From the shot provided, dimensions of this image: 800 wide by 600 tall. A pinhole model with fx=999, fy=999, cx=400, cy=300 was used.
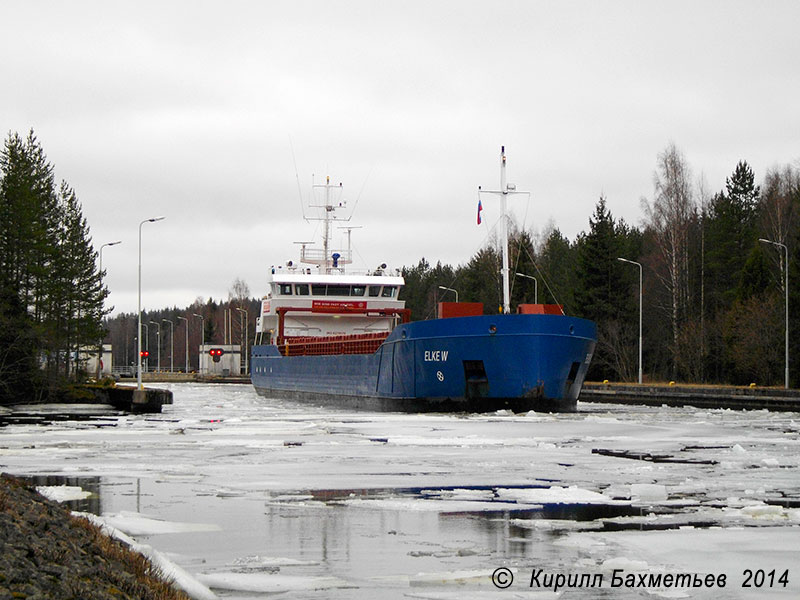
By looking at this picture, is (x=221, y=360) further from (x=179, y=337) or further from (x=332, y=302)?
(x=179, y=337)

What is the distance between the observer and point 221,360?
101688mm

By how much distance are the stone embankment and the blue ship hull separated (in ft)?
66.8

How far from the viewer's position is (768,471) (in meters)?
12.6

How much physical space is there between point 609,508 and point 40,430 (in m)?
14.9

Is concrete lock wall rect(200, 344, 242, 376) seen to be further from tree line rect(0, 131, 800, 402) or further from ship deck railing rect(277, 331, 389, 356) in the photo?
ship deck railing rect(277, 331, 389, 356)

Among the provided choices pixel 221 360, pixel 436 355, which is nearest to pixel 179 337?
pixel 221 360

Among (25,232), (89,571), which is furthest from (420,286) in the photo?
(89,571)

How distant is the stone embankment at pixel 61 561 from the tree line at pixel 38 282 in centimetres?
2680

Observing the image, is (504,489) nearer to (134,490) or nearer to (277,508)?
(277,508)

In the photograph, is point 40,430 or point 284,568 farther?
point 40,430

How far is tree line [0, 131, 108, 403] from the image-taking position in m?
33.7

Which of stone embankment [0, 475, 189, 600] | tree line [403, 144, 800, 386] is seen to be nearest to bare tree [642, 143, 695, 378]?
tree line [403, 144, 800, 386]

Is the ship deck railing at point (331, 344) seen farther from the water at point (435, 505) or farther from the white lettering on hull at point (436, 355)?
the water at point (435, 505)

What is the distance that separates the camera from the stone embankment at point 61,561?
458cm
